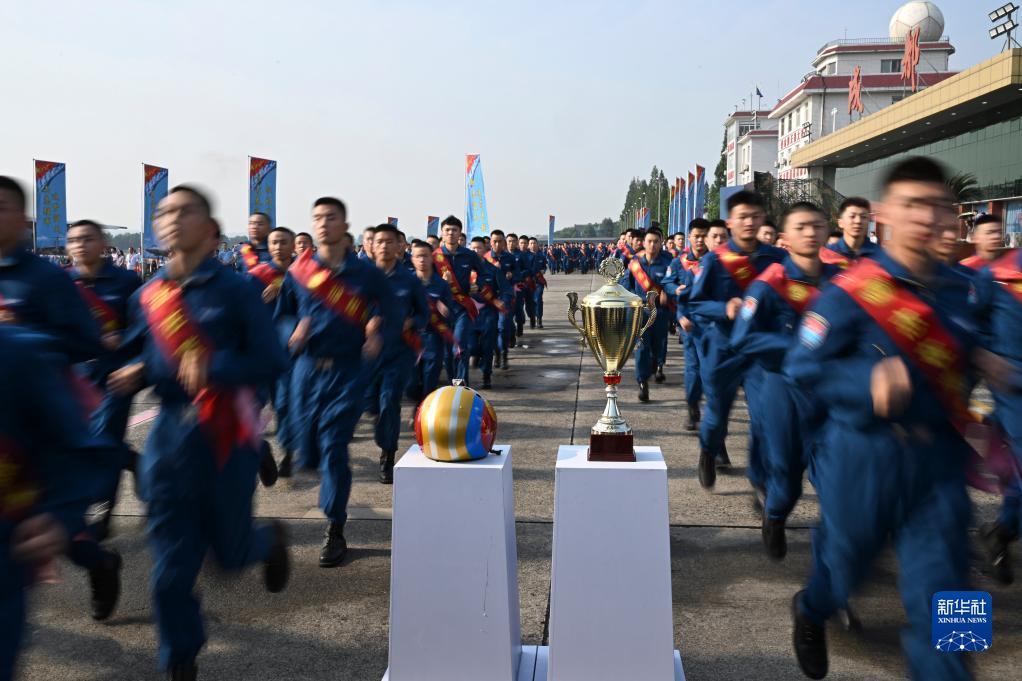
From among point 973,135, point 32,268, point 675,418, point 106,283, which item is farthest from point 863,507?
point 973,135

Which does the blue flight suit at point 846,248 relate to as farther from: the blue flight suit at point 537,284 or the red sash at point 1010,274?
the blue flight suit at point 537,284

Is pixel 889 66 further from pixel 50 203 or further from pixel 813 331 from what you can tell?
pixel 813 331

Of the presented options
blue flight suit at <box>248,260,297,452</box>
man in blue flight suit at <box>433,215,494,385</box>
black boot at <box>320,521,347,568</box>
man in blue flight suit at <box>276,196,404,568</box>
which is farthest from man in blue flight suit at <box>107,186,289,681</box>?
man in blue flight suit at <box>433,215,494,385</box>

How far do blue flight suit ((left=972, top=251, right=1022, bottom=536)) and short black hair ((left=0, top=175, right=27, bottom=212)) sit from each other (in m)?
4.17

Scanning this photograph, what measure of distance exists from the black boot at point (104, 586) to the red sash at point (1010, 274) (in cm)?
451

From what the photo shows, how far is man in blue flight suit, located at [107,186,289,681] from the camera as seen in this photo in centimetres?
329

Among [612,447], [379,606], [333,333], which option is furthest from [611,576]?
[333,333]

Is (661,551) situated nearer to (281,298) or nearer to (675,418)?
(281,298)

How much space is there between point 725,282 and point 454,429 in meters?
3.39

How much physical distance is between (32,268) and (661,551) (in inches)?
108

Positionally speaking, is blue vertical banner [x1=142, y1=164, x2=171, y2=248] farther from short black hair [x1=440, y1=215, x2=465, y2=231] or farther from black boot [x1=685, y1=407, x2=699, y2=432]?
black boot [x1=685, y1=407, x2=699, y2=432]

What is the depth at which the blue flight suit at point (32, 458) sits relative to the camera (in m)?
2.10

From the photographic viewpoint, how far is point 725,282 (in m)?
6.21

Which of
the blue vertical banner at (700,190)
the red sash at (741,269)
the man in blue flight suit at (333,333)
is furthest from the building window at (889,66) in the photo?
the man in blue flight suit at (333,333)
